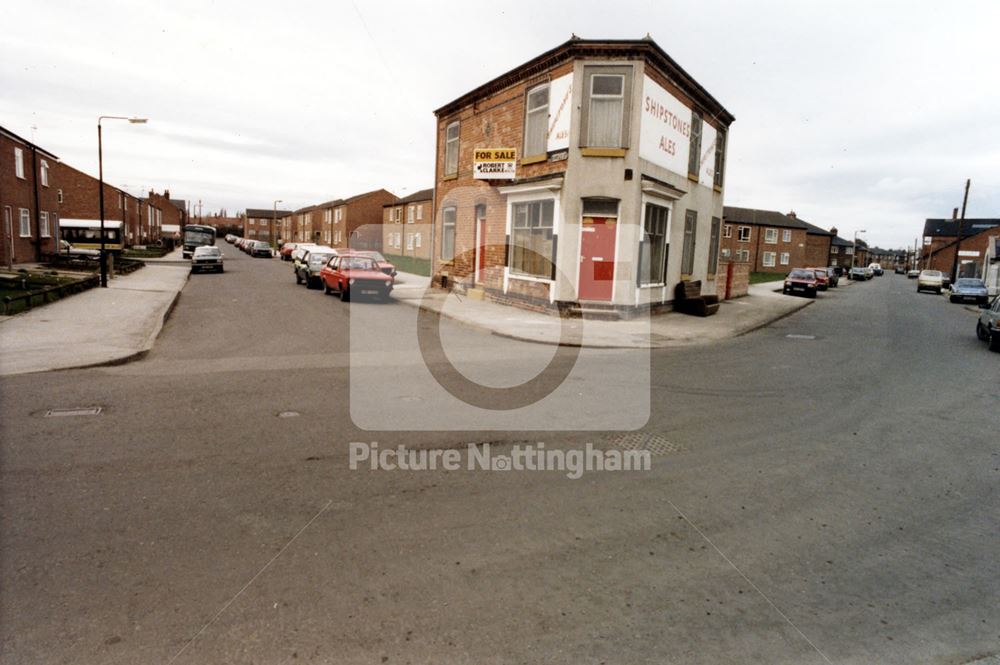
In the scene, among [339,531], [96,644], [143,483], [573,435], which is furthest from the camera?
A: [573,435]

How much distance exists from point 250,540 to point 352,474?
4.24 feet

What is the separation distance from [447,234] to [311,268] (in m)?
6.20

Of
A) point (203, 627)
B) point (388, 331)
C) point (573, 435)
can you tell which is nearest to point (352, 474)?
point (203, 627)

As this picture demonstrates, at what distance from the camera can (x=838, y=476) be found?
18.2 feet

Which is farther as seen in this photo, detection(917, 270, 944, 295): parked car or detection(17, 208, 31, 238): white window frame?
detection(917, 270, 944, 295): parked car

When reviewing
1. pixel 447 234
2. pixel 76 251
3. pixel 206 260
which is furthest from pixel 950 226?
pixel 76 251

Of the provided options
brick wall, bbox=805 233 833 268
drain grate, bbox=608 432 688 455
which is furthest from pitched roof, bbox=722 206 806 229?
drain grate, bbox=608 432 688 455

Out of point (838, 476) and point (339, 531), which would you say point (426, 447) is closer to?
point (339, 531)

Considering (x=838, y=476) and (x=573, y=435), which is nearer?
(x=838, y=476)

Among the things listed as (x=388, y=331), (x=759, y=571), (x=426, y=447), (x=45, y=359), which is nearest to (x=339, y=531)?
(x=426, y=447)

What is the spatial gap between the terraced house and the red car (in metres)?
3.65

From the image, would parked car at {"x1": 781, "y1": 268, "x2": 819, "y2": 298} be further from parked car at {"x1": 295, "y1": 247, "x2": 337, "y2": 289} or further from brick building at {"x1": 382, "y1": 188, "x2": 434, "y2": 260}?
brick building at {"x1": 382, "y1": 188, "x2": 434, "y2": 260}

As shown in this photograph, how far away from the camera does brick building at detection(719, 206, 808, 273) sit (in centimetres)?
6588

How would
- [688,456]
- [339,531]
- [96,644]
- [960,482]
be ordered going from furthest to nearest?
1. [688,456]
2. [960,482]
3. [339,531]
4. [96,644]
